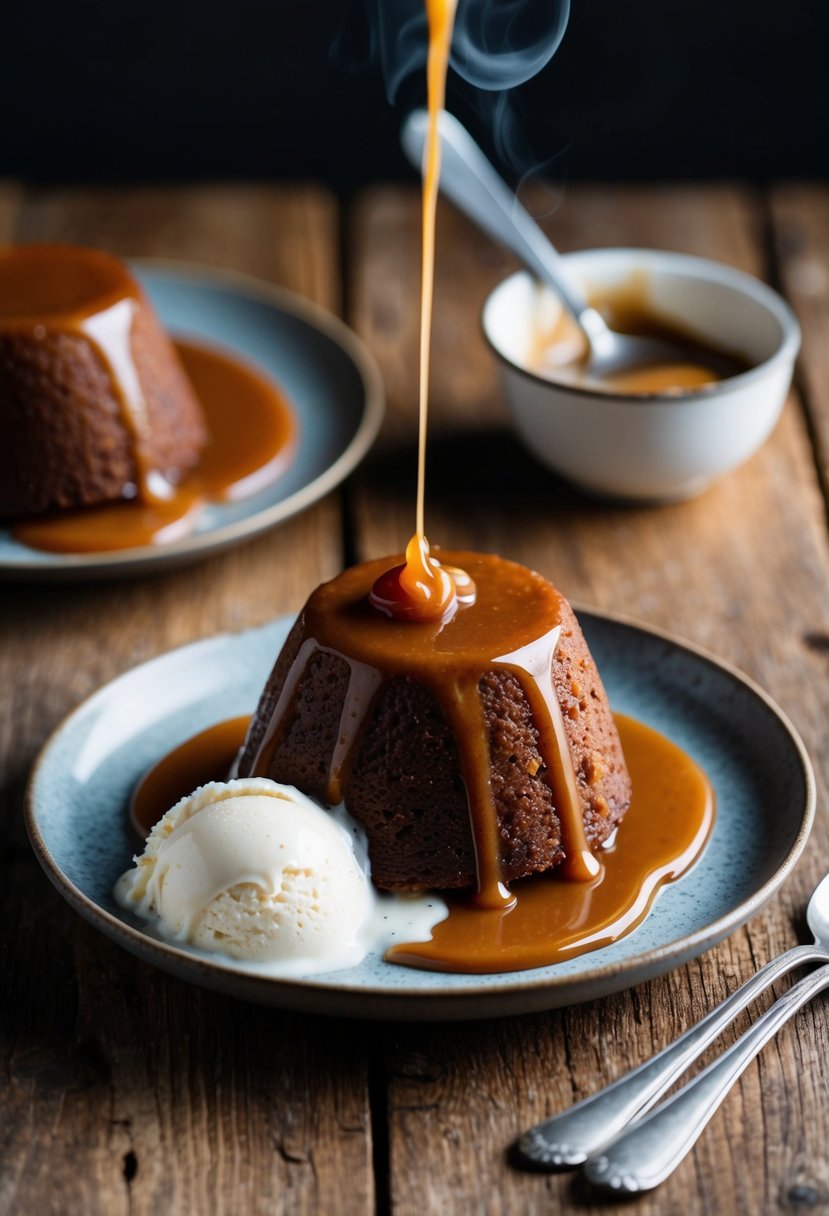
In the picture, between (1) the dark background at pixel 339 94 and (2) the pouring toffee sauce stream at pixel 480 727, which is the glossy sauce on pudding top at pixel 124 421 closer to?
(2) the pouring toffee sauce stream at pixel 480 727

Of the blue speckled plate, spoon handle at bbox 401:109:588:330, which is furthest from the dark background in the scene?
the blue speckled plate

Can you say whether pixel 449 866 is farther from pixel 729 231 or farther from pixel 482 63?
pixel 729 231

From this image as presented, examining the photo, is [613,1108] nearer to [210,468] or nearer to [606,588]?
[606,588]

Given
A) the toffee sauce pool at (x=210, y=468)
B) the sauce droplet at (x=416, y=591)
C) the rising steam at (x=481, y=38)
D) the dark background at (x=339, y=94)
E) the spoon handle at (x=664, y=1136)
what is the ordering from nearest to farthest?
1. the spoon handle at (x=664, y=1136)
2. the sauce droplet at (x=416, y=591)
3. the toffee sauce pool at (x=210, y=468)
4. the rising steam at (x=481, y=38)
5. the dark background at (x=339, y=94)

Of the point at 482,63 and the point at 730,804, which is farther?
the point at 482,63

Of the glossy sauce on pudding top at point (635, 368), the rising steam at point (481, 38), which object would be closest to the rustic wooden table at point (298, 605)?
the glossy sauce on pudding top at point (635, 368)

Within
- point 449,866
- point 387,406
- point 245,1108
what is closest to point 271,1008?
point 245,1108
